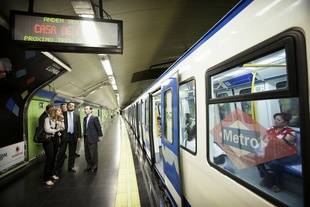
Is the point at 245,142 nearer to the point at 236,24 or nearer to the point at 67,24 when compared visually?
the point at 236,24

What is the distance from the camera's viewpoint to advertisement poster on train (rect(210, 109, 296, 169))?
1.32 meters

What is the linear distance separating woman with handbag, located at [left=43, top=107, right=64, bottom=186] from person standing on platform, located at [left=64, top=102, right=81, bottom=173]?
1.47 feet

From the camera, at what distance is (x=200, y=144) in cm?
228

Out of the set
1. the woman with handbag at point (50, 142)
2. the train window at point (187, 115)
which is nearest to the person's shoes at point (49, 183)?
the woman with handbag at point (50, 142)

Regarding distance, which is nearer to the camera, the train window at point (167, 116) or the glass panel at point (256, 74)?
the glass panel at point (256, 74)

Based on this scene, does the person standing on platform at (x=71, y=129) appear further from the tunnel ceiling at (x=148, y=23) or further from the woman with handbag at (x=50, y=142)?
the tunnel ceiling at (x=148, y=23)

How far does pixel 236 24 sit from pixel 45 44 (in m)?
2.41

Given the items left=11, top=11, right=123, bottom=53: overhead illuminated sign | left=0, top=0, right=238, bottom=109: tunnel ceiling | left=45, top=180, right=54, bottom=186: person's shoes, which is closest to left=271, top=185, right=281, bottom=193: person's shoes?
left=11, top=11, right=123, bottom=53: overhead illuminated sign

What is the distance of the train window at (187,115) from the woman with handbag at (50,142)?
297cm

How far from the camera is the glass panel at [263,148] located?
4.12 feet

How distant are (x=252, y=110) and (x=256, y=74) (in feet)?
1.08

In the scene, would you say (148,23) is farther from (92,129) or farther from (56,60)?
(92,129)

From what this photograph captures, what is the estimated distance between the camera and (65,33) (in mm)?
3010

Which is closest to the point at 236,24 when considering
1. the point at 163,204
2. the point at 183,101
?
the point at 183,101
